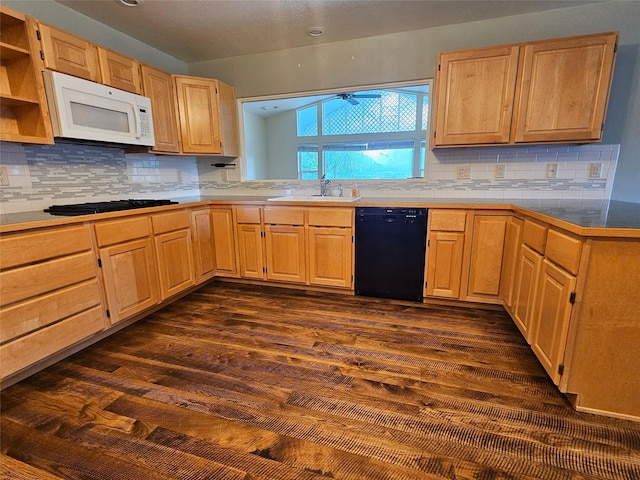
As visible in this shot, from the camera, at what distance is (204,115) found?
3.17 meters

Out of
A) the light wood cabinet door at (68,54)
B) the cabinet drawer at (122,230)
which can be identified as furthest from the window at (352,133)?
the cabinet drawer at (122,230)

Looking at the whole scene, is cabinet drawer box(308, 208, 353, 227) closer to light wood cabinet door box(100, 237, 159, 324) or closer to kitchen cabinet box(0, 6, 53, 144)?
light wood cabinet door box(100, 237, 159, 324)

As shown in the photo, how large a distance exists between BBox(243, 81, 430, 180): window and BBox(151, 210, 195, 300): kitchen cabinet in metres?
3.47

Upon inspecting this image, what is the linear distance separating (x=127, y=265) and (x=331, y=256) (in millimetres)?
1631

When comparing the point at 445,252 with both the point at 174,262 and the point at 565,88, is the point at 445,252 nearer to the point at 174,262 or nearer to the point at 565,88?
the point at 565,88

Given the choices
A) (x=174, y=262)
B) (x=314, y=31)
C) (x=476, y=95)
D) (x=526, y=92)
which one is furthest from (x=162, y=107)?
(x=526, y=92)

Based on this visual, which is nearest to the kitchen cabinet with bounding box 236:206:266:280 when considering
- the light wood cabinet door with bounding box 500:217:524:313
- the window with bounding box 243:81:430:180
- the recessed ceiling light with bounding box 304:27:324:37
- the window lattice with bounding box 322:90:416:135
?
the recessed ceiling light with bounding box 304:27:324:37

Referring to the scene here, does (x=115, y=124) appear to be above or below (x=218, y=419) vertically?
above

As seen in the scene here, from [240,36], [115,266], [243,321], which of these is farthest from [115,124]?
[243,321]

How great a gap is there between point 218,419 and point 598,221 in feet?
6.56

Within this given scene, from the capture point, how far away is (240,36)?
2.89m

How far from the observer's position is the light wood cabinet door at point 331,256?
2799 millimetres

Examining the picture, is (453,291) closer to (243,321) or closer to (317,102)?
(243,321)

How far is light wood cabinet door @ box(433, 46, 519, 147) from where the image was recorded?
92.4 inches
